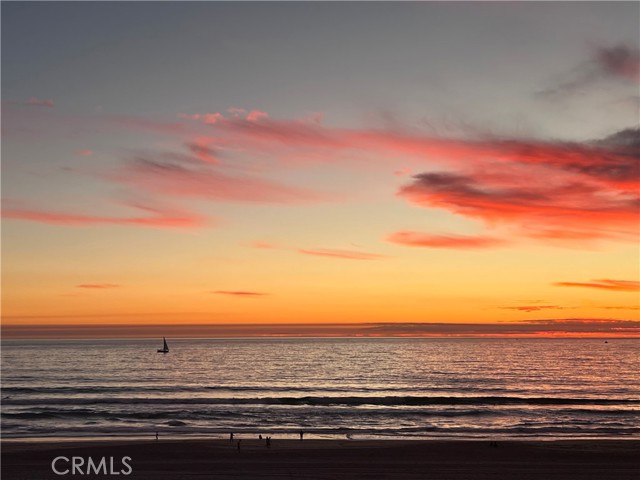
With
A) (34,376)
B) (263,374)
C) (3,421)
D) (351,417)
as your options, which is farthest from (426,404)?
(34,376)

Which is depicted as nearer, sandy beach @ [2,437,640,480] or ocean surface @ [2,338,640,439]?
sandy beach @ [2,437,640,480]

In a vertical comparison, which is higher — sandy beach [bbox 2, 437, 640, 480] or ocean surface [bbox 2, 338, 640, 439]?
sandy beach [bbox 2, 437, 640, 480]

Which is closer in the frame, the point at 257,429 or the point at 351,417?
the point at 257,429

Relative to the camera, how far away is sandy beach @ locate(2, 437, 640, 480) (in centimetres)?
2825

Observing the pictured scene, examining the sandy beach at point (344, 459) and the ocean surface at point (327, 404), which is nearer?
the sandy beach at point (344, 459)

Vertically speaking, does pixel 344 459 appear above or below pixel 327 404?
above

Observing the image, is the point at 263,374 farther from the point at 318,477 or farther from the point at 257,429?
the point at 318,477

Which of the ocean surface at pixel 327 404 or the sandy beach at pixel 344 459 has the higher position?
the sandy beach at pixel 344 459

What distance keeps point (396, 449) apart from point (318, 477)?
8668mm

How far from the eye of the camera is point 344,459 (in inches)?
1244

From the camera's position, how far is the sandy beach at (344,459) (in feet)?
92.7

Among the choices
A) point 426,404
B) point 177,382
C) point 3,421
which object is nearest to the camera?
point 3,421

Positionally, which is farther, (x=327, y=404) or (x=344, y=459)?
(x=327, y=404)

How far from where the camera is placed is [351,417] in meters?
51.1
